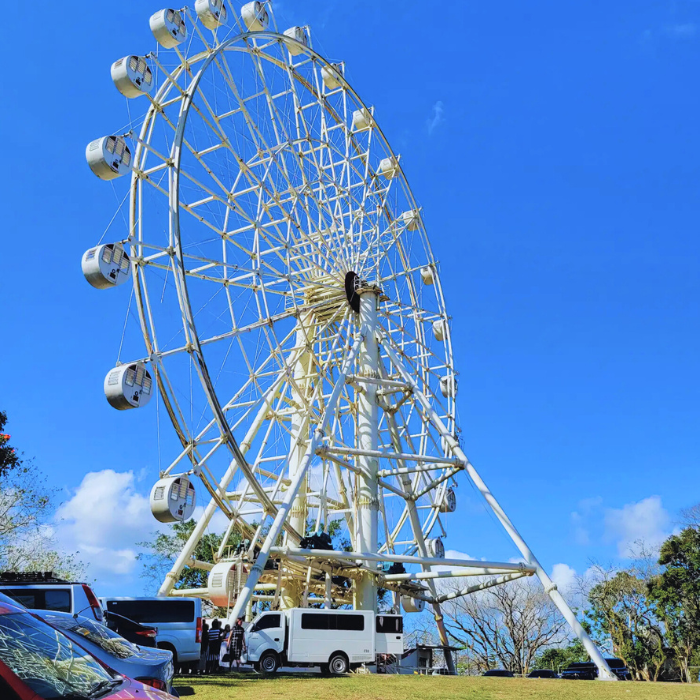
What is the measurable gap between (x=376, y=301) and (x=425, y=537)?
954 cm

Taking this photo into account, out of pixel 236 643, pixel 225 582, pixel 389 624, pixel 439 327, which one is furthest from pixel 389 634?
pixel 439 327

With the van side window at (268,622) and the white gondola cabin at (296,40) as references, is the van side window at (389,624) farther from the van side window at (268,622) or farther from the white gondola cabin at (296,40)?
the white gondola cabin at (296,40)

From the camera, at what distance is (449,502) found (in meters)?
31.1

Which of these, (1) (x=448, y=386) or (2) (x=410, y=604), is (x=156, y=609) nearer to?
(2) (x=410, y=604)

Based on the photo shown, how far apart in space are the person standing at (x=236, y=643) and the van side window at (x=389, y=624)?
4.45m

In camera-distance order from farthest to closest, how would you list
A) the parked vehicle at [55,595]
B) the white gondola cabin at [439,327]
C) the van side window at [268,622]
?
the white gondola cabin at [439,327] < the van side window at [268,622] < the parked vehicle at [55,595]

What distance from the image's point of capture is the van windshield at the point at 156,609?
16.8 metres

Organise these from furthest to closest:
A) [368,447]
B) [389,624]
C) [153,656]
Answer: [368,447], [389,624], [153,656]

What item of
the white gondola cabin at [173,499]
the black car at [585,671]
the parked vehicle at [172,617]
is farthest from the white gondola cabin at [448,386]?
the parked vehicle at [172,617]

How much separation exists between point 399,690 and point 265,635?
5.93 meters

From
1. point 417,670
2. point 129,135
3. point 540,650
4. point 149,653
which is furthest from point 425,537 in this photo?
point 540,650

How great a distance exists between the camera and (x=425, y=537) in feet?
98.7

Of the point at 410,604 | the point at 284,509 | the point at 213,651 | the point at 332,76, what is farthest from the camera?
the point at 332,76

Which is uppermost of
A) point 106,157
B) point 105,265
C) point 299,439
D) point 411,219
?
point 411,219
